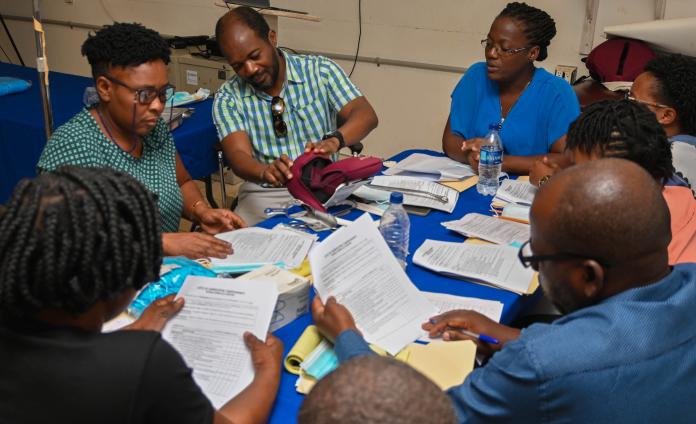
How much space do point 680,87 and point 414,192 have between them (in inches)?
42.0

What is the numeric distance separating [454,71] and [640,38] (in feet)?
3.96

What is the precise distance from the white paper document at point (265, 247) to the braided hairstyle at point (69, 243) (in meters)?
0.74

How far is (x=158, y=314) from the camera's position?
133 centimetres

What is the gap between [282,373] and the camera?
4.20 ft

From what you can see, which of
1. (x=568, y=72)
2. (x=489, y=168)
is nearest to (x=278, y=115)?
(x=489, y=168)

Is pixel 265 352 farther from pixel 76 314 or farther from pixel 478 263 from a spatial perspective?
pixel 478 263

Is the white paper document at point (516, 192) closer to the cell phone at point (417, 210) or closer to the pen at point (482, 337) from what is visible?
the cell phone at point (417, 210)

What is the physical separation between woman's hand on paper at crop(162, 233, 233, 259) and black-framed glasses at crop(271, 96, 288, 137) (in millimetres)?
992

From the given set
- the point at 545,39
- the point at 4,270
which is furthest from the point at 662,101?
the point at 4,270

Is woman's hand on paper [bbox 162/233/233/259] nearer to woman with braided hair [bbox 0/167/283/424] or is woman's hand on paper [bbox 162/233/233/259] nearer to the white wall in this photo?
woman with braided hair [bbox 0/167/283/424]

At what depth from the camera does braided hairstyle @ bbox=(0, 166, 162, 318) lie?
86 centimetres

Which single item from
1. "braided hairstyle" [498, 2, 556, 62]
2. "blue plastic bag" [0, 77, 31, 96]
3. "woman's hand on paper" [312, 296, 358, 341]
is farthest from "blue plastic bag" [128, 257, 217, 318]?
"blue plastic bag" [0, 77, 31, 96]

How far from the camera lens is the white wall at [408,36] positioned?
377cm

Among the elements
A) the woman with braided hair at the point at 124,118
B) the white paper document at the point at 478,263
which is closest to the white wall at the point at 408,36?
the white paper document at the point at 478,263
